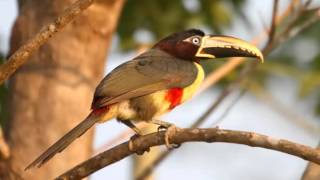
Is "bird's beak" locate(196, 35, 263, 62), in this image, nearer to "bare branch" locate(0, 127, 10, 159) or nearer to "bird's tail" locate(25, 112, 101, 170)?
"bird's tail" locate(25, 112, 101, 170)

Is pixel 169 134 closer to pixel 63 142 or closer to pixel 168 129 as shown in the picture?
pixel 168 129

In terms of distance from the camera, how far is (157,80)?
16.2ft

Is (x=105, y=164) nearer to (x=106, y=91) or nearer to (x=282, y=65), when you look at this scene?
(x=106, y=91)

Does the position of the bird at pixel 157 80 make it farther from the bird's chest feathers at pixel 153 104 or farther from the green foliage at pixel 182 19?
the green foliage at pixel 182 19

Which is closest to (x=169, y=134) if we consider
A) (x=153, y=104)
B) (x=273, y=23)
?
(x=153, y=104)

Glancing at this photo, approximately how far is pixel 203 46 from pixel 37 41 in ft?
5.08

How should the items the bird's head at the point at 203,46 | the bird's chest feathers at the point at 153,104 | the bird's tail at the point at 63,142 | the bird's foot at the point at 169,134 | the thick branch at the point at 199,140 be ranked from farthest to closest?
the bird's head at the point at 203,46 < the bird's chest feathers at the point at 153,104 < the bird's tail at the point at 63,142 < the bird's foot at the point at 169,134 < the thick branch at the point at 199,140

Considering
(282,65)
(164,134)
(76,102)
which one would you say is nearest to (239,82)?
(76,102)

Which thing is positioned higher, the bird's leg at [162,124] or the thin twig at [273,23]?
the thin twig at [273,23]

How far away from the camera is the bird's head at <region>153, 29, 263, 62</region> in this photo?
4.91 metres

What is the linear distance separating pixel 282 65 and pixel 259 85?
265mm

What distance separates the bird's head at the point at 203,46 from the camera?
16.1 ft

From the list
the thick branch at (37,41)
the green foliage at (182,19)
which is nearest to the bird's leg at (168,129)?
the thick branch at (37,41)

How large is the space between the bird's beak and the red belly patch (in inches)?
12.6
